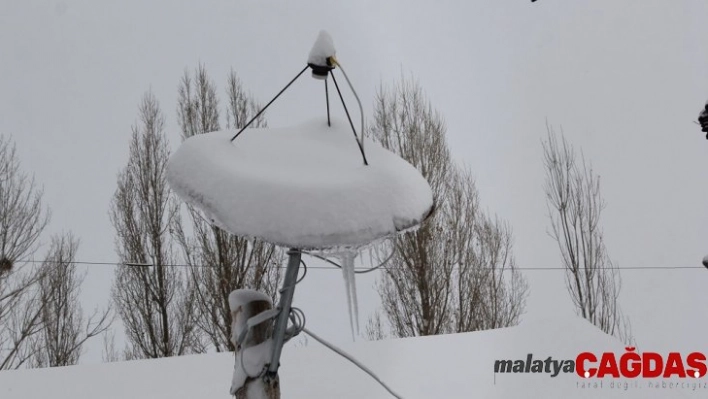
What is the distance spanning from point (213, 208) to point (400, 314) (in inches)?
238

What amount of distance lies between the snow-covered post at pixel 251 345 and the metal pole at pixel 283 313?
0.02 metres

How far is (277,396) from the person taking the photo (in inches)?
55.6

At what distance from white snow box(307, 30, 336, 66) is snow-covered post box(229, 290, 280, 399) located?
2.07 ft

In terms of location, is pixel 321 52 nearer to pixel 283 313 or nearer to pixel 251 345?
pixel 283 313

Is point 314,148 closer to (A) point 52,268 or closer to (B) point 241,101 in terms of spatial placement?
(B) point 241,101

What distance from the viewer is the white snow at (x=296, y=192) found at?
1.13 meters

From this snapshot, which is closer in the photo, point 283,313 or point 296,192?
point 296,192

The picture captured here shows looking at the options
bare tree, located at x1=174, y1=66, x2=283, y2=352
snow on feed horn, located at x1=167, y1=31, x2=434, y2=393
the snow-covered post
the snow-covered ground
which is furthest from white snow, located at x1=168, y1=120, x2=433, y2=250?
bare tree, located at x1=174, y1=66, x2=283, y2=352

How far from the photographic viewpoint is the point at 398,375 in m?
2.99

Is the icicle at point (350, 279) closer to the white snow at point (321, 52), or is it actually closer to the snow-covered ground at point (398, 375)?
the white snow at point (321, 52)

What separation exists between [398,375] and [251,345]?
1755mm

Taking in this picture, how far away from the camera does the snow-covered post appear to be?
4.55ft

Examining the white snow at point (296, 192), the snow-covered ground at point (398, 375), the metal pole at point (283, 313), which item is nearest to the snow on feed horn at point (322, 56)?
the white snow at point (296, 192)

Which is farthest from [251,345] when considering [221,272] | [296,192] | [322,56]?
[221,272]
